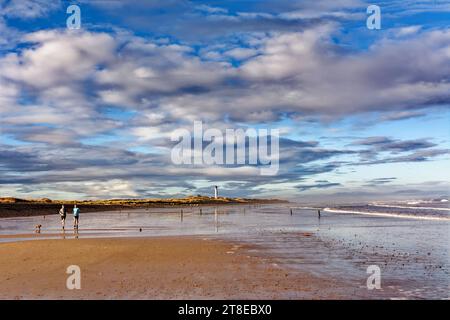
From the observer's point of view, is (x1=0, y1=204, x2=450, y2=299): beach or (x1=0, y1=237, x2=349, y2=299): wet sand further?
(x1=0, y1=204, x2=450, y2=299): beach

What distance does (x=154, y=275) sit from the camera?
1806cm

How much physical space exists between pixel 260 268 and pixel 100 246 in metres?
13.7

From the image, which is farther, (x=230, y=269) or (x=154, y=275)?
(x=230, y=269)

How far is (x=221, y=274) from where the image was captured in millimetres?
18094

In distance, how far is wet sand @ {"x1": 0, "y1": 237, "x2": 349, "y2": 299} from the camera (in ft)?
48.1

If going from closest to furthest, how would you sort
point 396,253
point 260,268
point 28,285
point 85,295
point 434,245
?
point 85,295
point 28,285
point 260,268
point 396,253
point 434,245

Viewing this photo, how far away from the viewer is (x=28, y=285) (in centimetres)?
1633

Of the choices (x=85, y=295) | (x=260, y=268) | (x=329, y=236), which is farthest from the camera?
(x=329, y=236)

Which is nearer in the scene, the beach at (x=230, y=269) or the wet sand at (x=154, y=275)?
the wet sand at (x=154, y=275)

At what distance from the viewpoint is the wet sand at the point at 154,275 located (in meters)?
14.7
